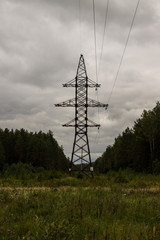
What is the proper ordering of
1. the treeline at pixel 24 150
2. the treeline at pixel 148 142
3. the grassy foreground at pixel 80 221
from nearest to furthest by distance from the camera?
1. the grassy foreground at pixel 80 221
2. the treeline at pixel 148 142
3. the treeline at pixel 24 150

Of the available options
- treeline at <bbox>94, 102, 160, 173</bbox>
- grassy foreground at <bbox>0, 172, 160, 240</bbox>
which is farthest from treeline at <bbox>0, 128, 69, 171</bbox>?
grassy foreground at <bbox>0, 172, 160, 240</bbox>

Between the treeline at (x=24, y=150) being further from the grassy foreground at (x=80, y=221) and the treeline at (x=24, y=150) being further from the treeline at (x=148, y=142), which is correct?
the grassy foreground at (x=80, y=221)

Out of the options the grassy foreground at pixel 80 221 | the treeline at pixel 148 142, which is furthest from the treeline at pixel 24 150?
the grassy foreground at pixel 80 221

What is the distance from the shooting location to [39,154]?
6575 centimetres

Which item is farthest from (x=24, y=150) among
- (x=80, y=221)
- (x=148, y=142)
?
(x=80, y=221)

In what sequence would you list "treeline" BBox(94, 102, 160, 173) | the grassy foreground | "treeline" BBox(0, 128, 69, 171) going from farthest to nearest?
"treeline" BBox(0, 128, 69, 171) < "treeline" BBox(94, 102, 160, 173) < the grassy foreground

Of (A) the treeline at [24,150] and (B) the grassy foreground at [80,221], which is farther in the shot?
(A) the treeline at [24,150]

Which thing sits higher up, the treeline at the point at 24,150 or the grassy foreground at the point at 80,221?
the treeline at the point at 24,150

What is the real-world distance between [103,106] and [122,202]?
56.7 ft

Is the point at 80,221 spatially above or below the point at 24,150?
below

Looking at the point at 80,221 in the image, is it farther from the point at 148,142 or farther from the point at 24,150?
the point at 24,150

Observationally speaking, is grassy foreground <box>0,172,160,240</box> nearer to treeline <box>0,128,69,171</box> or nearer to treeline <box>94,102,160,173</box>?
treeline <box>94,102,160,173</box>

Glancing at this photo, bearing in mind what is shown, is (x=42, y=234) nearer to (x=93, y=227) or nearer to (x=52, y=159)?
(x=93, y=227)

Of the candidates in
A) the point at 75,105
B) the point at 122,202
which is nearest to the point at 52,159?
the point at 75,105
